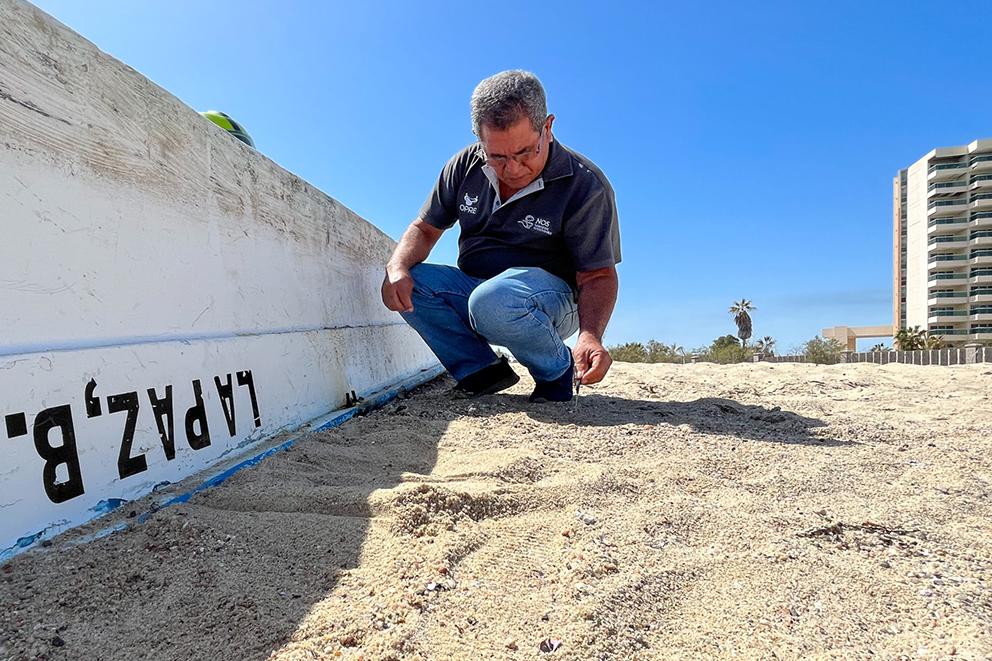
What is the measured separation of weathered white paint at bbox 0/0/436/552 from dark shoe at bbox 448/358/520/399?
800 millimetres

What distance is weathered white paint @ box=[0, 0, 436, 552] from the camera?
107 centimetres

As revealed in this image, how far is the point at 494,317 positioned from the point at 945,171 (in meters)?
49.1

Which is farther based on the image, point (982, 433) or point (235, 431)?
point (982, 433)

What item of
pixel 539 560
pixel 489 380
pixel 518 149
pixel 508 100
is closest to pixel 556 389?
pixel 489 380

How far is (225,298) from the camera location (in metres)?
1.73

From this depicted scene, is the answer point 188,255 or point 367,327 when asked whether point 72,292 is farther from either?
point 367,327

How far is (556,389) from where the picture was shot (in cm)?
253

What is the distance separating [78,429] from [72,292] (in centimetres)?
28

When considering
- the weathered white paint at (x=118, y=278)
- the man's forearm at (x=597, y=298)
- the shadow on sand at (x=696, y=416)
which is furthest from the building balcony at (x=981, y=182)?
the weathered white paint at (x=118, y=278)

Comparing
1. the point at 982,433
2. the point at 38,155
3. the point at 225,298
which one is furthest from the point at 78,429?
the point at 982,433

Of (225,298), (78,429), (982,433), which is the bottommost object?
(982,433)

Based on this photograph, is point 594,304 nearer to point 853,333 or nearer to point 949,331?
point 949,331

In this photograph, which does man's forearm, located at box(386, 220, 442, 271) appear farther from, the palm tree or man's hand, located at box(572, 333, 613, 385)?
the palm tree

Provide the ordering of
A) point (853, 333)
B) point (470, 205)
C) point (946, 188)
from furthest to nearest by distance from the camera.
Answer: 1. point (853, 333)
2. point (946, 188)
3. point (470, 205)
